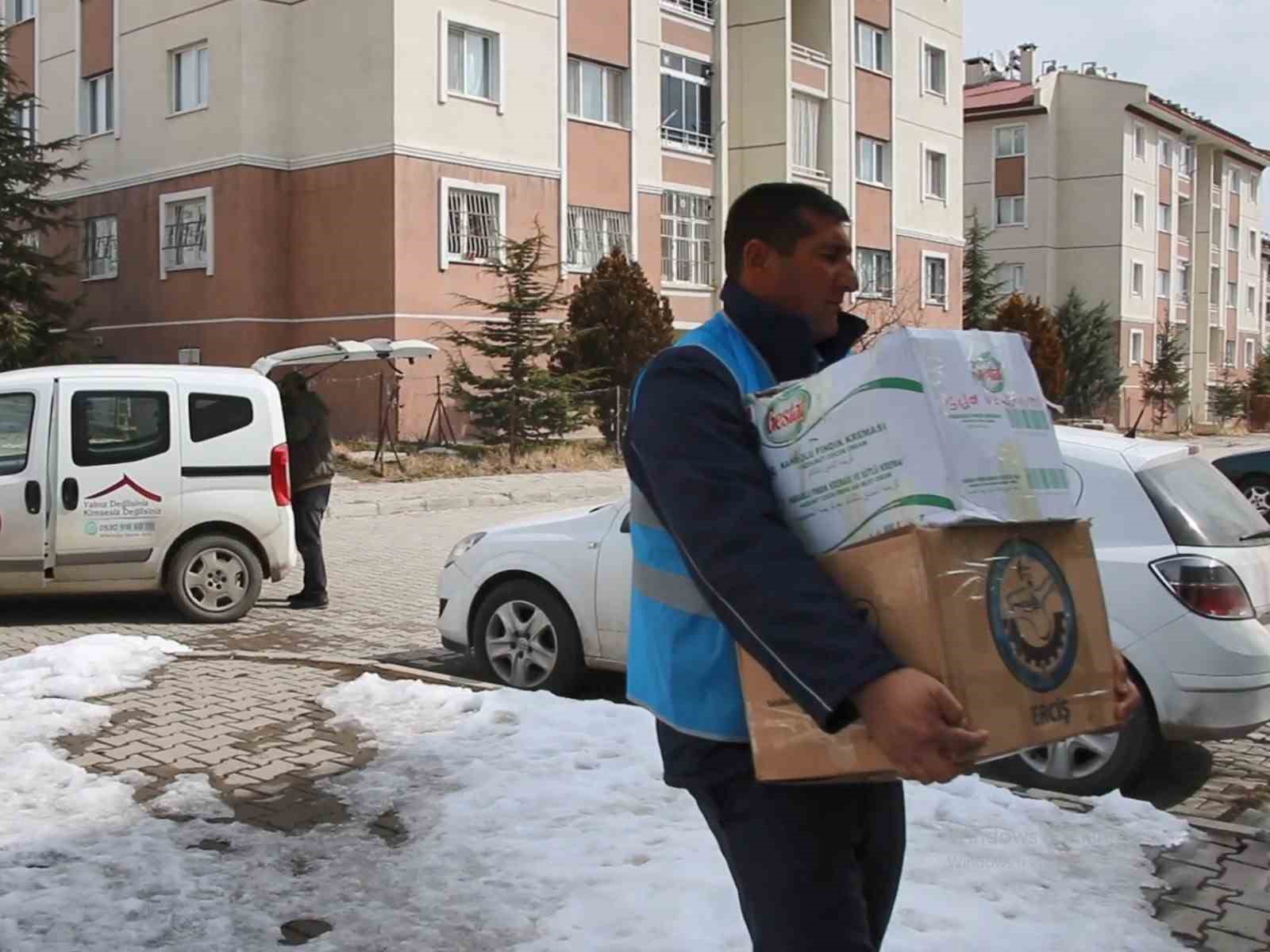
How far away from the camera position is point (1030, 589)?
7.50 feet

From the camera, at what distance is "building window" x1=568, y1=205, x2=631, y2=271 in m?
31.6

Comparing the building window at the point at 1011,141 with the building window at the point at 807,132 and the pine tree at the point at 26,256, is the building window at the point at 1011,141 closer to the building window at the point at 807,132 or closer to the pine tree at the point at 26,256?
the building window at the point at 807,132

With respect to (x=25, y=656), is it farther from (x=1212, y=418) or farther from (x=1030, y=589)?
(x=1212, y=418)

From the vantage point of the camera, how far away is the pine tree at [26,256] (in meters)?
27.7

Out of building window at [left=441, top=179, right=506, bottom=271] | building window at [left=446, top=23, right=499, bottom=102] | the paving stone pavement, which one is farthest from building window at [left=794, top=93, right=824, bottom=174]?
the paving stone pavement

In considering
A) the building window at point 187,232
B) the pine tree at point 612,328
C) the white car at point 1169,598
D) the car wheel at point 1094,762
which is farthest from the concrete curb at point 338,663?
the building window at point 187,232

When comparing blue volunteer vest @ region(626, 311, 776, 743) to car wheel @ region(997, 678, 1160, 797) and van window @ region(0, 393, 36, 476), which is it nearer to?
car wheel @ region(997, 678, 1160, 797)

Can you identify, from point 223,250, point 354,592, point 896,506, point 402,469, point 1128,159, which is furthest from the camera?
point 1128,159

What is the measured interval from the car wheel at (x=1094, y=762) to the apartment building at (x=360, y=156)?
73.3 ft

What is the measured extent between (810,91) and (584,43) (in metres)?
9.42

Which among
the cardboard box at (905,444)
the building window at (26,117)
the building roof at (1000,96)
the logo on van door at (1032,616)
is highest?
the building roof at (1000,96)

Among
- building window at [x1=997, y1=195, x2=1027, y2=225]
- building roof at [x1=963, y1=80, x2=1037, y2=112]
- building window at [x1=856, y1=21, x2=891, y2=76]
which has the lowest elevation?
building window at [x1=997, y1=195, x2=1027, y2=225]

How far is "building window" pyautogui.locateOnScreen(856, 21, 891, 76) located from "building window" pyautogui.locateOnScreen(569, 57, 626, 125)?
35.6 feet

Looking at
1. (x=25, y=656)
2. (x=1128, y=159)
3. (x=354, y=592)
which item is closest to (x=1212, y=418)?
(x=1128, y=159)
